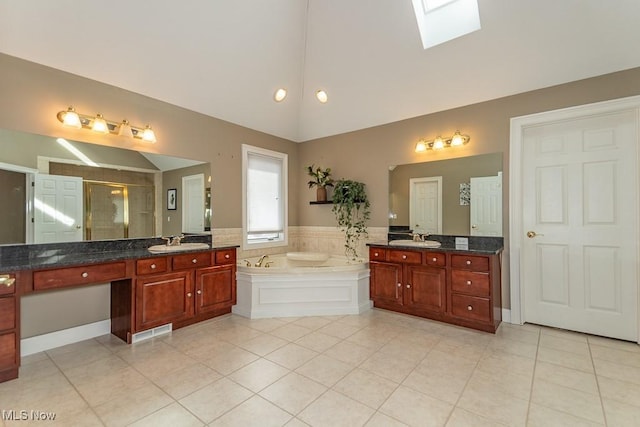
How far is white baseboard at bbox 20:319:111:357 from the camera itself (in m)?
2.54

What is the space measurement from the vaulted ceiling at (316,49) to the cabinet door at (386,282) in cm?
203

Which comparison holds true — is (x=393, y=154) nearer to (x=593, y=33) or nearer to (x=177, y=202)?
(x=593, y=33)

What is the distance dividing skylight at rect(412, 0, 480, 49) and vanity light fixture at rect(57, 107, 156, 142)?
309cm

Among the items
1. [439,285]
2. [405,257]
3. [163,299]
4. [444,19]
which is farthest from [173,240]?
[444,19]

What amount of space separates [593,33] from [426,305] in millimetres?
2989

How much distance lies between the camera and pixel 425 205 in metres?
3.85

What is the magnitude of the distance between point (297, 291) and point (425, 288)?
1.49 meters

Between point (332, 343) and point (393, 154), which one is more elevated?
point (393, 154)

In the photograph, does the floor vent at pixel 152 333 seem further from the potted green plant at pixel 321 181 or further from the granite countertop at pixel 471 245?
the potted green plant at pixel 321 181

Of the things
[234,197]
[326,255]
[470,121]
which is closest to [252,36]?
[234,197]

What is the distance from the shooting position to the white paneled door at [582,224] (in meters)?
2.79

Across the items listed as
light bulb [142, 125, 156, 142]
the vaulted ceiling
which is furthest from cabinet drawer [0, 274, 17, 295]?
the vaulted ceiling

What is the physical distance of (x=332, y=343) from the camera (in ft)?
9.10

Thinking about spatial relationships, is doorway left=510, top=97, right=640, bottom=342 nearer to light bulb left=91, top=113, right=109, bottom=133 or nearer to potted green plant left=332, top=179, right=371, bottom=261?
potted green plant left=332, top=179, right=371, bottom=261
